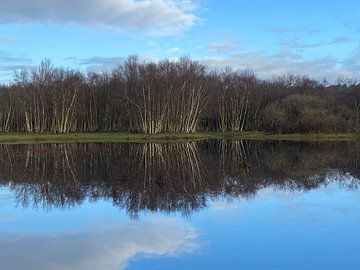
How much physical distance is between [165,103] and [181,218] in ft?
217

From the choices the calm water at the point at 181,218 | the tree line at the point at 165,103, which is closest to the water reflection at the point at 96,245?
the calm water at the point at 181,218

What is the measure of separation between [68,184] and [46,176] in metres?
4.38

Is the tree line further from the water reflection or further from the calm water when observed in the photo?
the water reflection

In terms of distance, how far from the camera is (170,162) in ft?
123

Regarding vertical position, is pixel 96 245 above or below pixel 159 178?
below

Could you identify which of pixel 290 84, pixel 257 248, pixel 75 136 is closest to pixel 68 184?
pixel 257 248

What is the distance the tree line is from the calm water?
49.0m

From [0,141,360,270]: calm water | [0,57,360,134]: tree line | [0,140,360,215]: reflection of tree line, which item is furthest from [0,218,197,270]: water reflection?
[0,57,360,134]: tree line

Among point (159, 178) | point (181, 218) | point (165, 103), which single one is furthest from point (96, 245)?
point (165, 103)

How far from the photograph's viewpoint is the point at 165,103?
82875mm

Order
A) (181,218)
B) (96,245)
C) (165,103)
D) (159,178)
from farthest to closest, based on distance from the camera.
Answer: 1. (165,103)
2. (159,178)
3. (181,218)
4. (96,245)

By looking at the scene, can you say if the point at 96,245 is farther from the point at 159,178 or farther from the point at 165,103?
the point at 165,103

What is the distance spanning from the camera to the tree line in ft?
265

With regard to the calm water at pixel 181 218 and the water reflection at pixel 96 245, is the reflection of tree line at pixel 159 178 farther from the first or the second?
the water reflection at pixel 96 245
